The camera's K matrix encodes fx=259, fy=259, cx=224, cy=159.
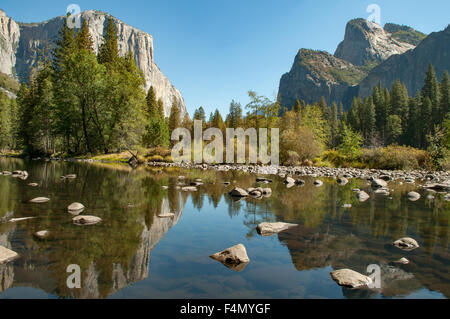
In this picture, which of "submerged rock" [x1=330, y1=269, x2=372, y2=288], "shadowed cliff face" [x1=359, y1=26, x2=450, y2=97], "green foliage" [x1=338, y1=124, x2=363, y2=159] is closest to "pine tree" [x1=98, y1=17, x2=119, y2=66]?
"green foliage" [x1=338, y1=124, x2=363, y2=159]

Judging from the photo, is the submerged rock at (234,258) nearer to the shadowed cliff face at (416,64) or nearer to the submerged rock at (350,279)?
the submerged rock at (350,279)

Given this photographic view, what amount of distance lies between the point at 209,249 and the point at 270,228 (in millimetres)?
1621

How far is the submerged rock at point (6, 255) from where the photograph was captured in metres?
3.54

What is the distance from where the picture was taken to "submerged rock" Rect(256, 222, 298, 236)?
548 centimetres

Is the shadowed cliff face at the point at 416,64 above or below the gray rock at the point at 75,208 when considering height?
above

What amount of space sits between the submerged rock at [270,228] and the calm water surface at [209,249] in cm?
17

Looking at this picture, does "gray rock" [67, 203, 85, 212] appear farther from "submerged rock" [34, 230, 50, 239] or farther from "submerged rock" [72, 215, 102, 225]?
"submerged rock" [34, 230, 50, 239]

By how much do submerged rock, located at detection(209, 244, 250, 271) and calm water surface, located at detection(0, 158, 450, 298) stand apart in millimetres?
114

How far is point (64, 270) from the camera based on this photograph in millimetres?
3348

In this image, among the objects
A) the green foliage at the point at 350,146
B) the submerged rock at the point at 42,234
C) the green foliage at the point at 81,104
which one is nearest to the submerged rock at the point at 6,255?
the submerged rock at the point at 42,234

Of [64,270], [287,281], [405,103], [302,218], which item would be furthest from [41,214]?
[405,103]
